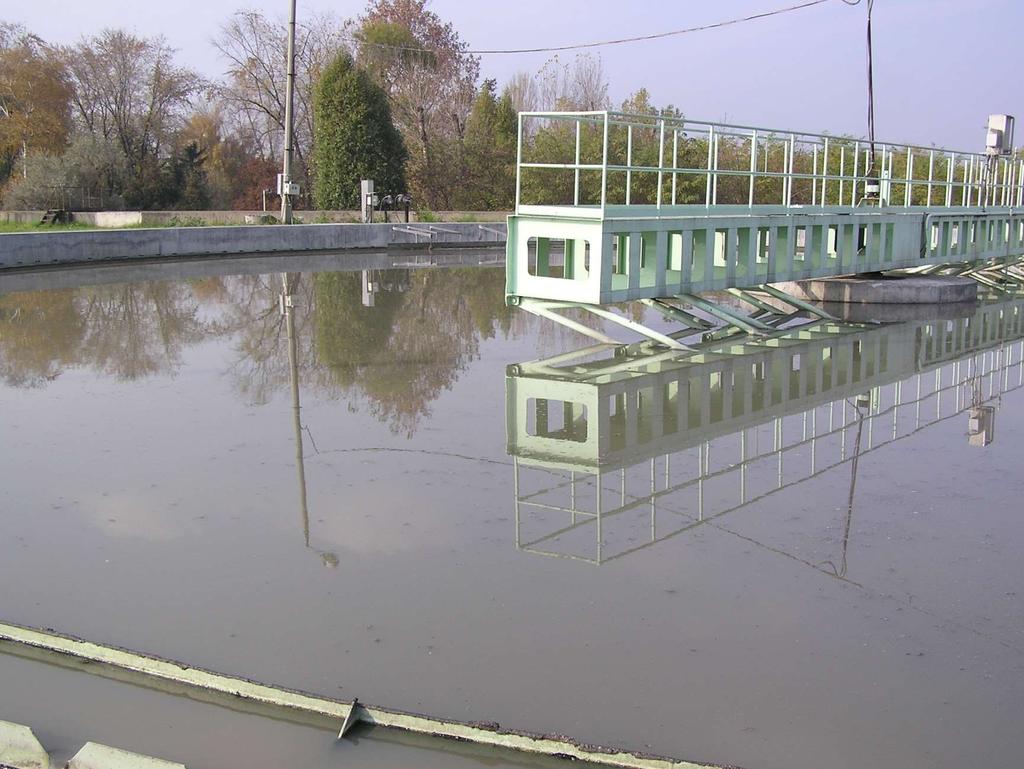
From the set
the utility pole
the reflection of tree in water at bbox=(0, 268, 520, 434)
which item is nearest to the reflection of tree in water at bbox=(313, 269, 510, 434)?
the reflection of tree in water at bbox=(0, 268, 520, 434)

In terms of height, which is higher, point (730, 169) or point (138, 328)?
point (730, 169)

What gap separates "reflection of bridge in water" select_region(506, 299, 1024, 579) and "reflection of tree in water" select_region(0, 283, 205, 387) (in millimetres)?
4108

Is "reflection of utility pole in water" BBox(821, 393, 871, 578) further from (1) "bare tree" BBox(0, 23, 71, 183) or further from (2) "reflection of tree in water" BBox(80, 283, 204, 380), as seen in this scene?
(1) "bare tree" BBox(0, 23, 71, 183)

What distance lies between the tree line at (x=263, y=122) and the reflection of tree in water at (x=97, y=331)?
17.9 metres

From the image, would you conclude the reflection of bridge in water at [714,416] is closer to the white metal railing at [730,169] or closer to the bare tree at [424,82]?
the white metal railing at [730,169]

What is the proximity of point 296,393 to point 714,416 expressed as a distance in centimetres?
367

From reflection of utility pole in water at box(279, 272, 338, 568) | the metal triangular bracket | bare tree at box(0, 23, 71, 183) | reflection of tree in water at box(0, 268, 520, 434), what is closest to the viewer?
the metal triangular bracket

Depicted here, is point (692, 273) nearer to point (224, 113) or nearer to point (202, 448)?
point (202, 448)

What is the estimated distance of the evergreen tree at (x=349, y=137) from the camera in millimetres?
34156

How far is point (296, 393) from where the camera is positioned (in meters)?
9.61

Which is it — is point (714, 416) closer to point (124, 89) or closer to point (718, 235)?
point (718, 235)

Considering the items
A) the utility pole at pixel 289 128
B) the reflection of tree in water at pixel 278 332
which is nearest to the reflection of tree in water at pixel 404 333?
the reflection of tree in water at pixel 278 332

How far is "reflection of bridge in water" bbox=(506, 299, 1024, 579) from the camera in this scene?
21.5ft

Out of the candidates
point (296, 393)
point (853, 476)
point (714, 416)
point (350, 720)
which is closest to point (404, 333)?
point (296, 393)
